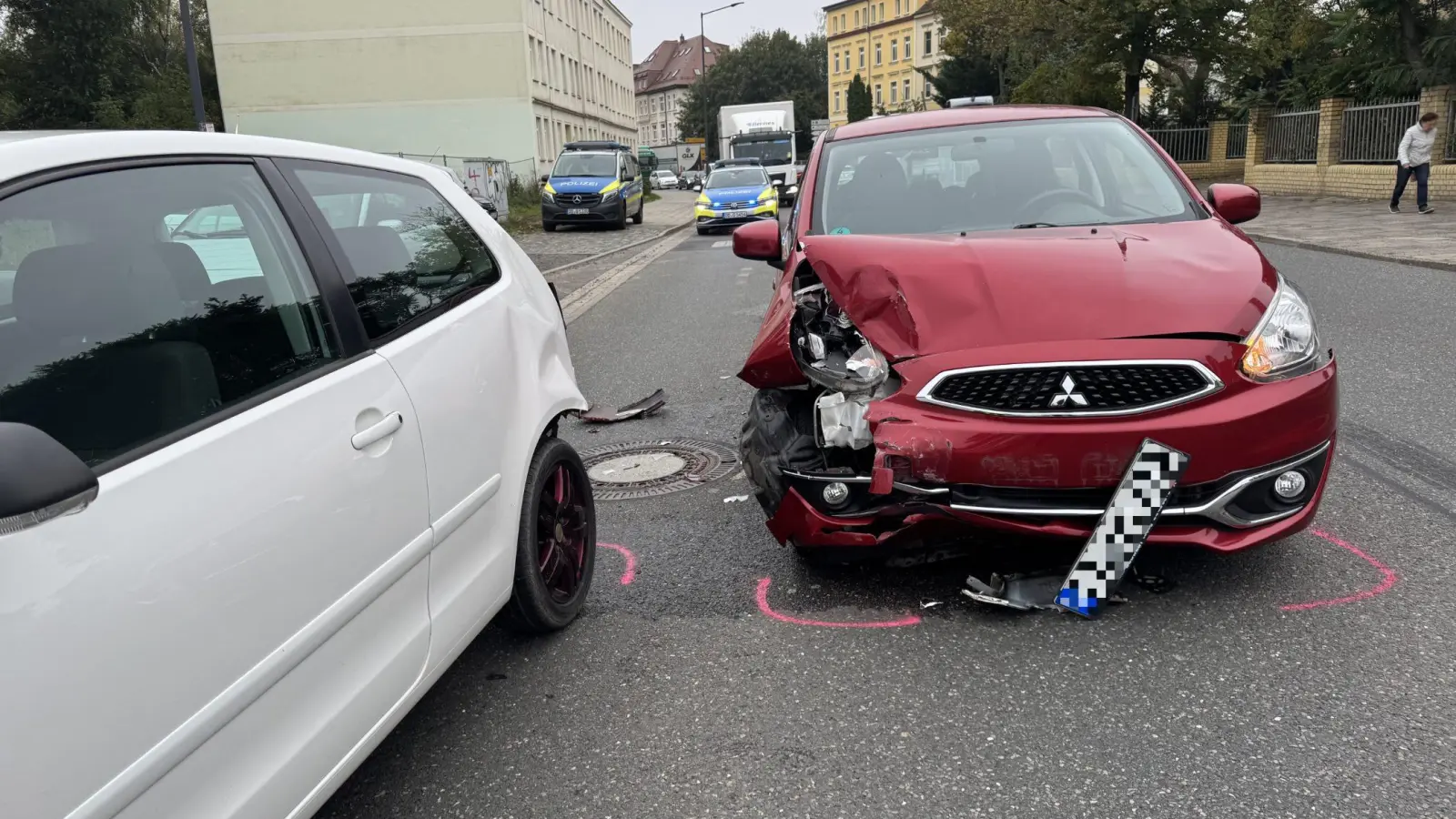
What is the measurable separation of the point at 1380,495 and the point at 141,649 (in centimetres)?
460

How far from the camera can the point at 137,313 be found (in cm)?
202

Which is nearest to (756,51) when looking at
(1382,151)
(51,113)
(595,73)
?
Result: (595,73)

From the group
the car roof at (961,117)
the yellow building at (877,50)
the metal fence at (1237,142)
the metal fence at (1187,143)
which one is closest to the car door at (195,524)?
the car roof at (961,117)

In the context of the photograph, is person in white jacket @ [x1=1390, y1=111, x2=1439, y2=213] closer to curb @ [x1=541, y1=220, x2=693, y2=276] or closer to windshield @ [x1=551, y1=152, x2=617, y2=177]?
curb @ [x1=541, y1=220, x2=693, y2=276]

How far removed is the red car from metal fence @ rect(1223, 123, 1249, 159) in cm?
3304

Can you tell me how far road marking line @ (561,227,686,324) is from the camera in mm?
12749

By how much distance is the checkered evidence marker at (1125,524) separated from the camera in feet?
10.3

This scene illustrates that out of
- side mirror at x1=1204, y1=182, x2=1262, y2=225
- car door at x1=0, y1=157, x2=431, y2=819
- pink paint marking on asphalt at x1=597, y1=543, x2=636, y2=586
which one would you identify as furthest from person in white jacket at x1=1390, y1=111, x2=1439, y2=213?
car door at x1=0, y1=157, x2=431, y2=819

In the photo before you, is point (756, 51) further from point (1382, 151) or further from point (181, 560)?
point (181, 560)

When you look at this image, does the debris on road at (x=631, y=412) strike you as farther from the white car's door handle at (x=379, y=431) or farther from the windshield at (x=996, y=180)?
the white car's door handle at (x=379, y=431)

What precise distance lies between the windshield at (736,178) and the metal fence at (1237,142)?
16.2 m

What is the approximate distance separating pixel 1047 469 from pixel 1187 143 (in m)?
37.0

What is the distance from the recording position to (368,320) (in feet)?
8.59

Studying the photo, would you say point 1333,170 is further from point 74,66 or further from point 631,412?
point 74,66
